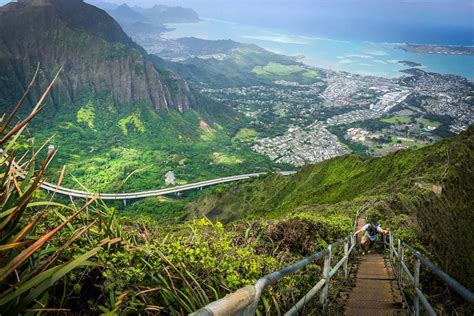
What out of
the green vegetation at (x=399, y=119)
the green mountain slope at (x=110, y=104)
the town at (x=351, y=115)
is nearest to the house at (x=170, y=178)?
the green mountain slope at (x=110, y=104)

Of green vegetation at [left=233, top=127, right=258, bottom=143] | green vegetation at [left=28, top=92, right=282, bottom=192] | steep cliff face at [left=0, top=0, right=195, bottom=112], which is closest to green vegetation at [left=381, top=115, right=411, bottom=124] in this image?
green vegetation at [left=233, top=127, right=258, bottom=143]

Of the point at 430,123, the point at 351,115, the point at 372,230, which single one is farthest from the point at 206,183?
the point at 430,123

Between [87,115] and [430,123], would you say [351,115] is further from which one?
[87,115]

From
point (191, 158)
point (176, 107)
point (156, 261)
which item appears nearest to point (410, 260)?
point (156, 261)

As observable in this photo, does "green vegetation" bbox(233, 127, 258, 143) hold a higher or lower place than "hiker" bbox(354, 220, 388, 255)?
lower

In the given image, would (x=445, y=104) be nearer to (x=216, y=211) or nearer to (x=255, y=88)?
(x=255, y=88)

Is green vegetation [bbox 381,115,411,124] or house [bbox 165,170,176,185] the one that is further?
green vegetation [bbox 381,115,411,124]

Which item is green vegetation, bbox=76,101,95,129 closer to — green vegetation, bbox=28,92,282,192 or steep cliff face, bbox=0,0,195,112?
green vegetation, bbox=28,92,282,192
